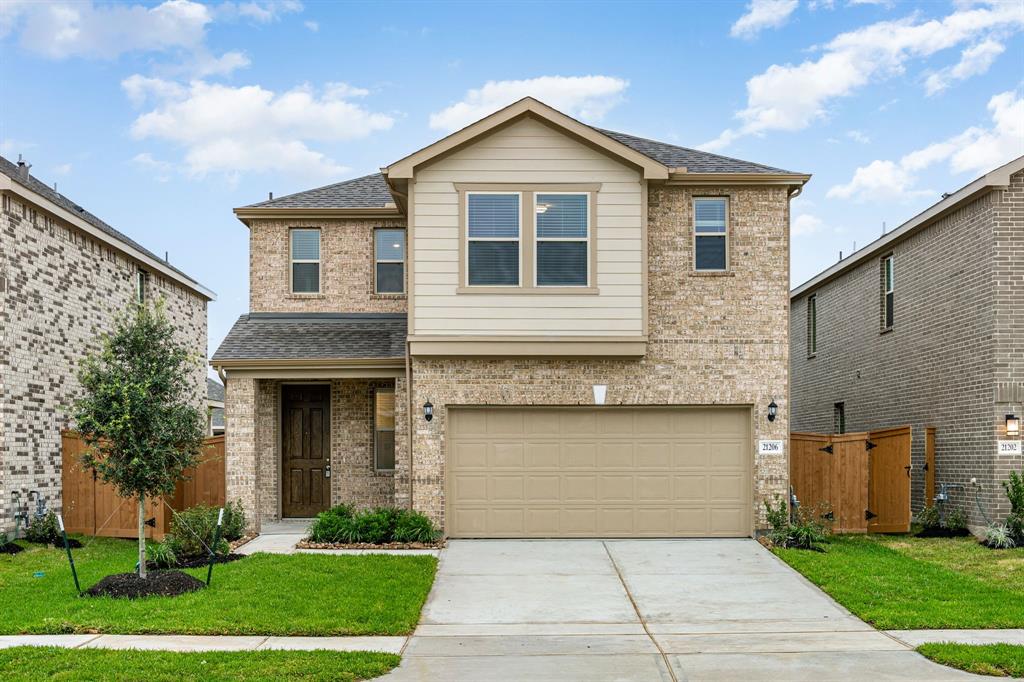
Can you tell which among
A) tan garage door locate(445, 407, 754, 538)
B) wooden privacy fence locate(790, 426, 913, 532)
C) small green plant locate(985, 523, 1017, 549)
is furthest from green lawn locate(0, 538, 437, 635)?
small green plant locate(985, 523, 1017, 549)

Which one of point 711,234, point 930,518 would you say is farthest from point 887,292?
point 711,234

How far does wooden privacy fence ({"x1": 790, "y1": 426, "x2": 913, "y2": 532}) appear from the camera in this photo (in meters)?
15.6

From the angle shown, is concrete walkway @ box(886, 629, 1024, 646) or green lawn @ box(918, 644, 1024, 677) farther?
concrete walkway @ box(886, 629, 1024, 646)

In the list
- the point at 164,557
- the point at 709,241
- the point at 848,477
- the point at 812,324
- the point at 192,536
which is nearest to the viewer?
the point at 164,557

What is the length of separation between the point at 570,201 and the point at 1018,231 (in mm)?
7070

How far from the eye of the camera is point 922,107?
21.6 m

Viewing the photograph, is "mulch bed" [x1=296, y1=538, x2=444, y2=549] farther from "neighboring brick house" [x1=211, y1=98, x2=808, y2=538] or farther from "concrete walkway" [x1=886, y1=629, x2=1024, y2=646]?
"concrete walkway" [x1=886, y1=629, x2=1024, y2=646]

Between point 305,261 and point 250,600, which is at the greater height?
point 305,261

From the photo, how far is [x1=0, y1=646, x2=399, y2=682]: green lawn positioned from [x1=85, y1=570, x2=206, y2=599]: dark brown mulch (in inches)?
84.5

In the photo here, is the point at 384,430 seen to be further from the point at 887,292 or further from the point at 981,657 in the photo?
the point at 981,657

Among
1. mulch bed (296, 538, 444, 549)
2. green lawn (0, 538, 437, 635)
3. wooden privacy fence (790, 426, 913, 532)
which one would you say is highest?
wooden privacy fence (790, 426, 913, 532)

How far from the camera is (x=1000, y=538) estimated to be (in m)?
14.2

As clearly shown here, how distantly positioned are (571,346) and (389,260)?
459 cm

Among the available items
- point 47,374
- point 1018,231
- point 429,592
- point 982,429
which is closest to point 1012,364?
point 982,429
